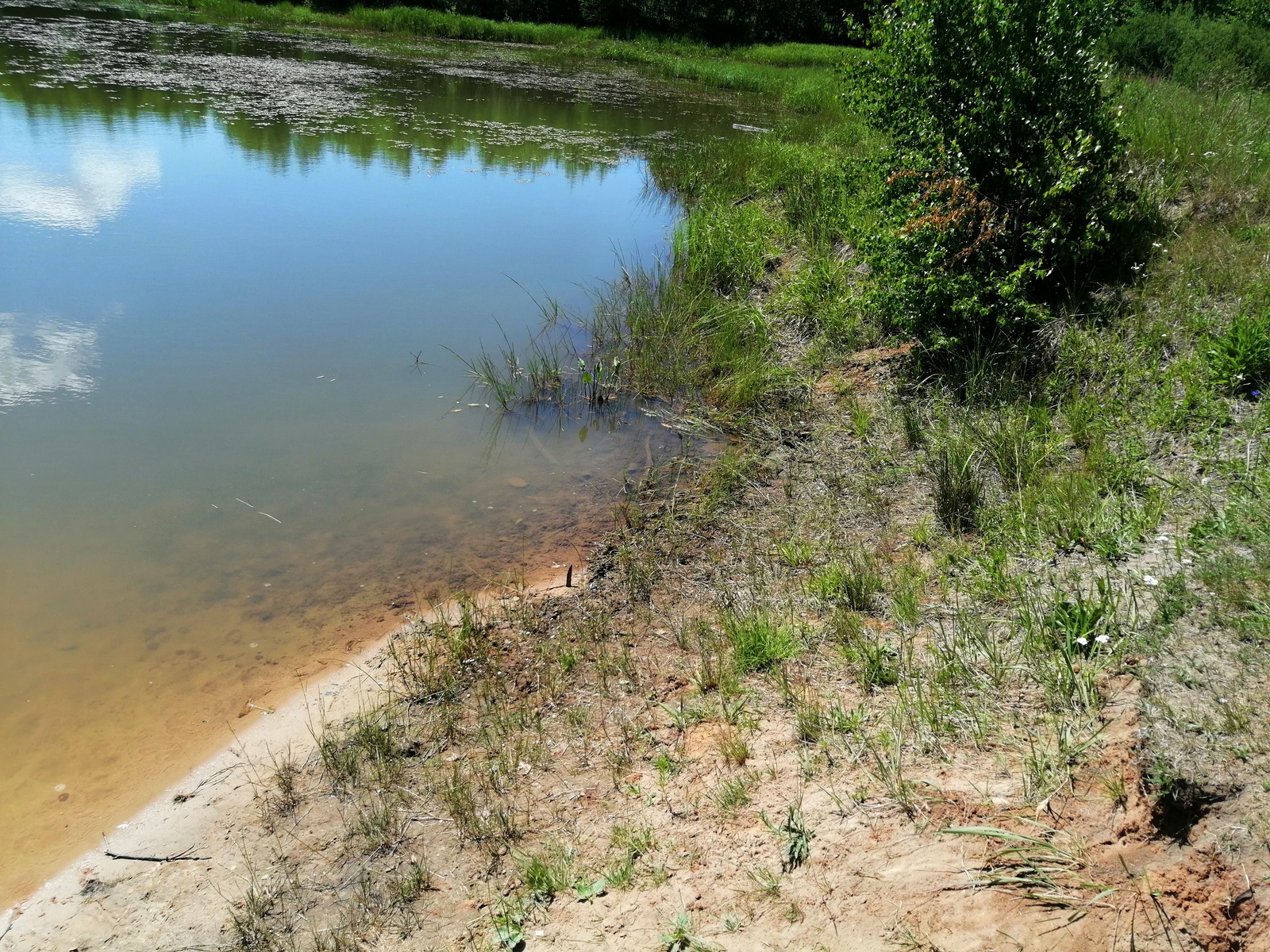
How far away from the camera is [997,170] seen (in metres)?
6.95

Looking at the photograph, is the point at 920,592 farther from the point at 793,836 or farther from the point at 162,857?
the point at 162,857

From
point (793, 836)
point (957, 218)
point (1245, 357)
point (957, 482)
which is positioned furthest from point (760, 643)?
point (957, 218)

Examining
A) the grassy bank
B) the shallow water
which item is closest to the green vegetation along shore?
the shallow water

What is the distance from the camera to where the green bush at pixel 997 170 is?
257 inches

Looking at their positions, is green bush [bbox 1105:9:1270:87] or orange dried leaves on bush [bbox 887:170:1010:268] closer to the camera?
orange dried leaves on bush [bbox 887:170:1010:268]

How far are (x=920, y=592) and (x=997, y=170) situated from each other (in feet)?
14.1

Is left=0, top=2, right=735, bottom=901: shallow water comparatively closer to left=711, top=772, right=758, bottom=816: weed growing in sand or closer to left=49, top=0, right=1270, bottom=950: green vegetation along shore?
left=49, top=0, right=1270, bottom=950: green vegetation along shore

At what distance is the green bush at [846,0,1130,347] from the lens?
6.53 meters

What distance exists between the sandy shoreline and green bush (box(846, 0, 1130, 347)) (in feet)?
17.2

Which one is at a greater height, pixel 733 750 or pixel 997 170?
pixel 997 170

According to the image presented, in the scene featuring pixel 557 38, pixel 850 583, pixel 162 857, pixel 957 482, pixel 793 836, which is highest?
pixel 557 38

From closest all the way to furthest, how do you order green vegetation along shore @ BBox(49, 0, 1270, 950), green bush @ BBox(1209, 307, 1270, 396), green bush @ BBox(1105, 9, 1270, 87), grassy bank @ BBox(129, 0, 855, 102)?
green vegetation along shore @ BBox(49, 0, 1270, 950), green bush @ BBox(1209, 307, 1270, 396), green bush @ BBox(1105, 9, 1270, 87), grassy bank @ BBox(129, 0, 855, 102)

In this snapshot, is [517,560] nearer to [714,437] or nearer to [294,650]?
[294,650]

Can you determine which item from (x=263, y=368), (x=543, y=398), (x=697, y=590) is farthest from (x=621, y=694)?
(x=263, y=368)
